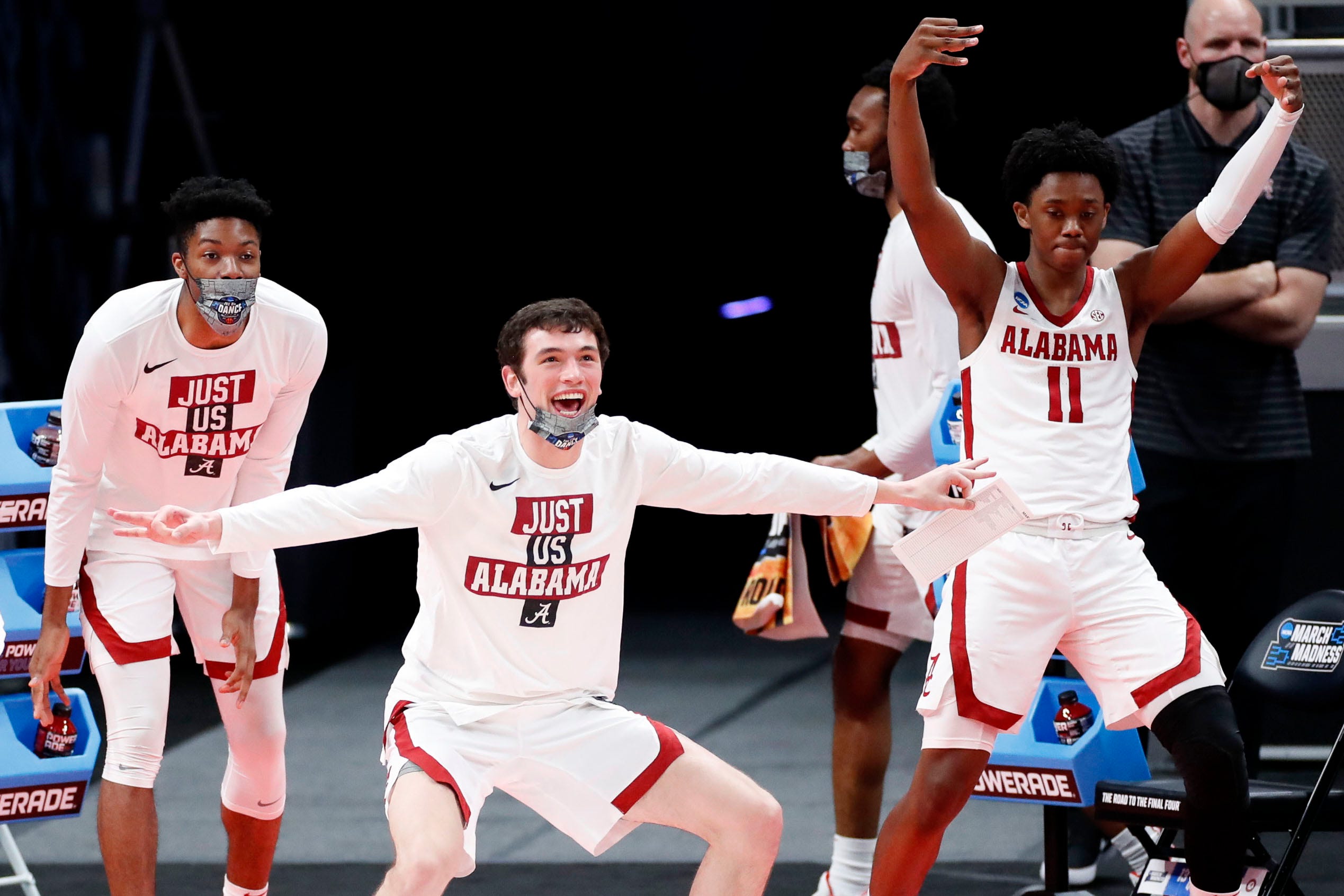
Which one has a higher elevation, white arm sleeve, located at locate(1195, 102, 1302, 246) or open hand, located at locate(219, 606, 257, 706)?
white arm sleeve, located at locate(1195, 102, 1302, 246)

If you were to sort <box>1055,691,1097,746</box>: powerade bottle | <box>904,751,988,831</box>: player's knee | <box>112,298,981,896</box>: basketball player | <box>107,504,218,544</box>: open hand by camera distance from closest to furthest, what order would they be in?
<box>107,504,218,544</box>: open hand, <box>112,298,981,896</box>: basketball player, <box>904,751,988,831</box>: player's knee, <box>1055,691,1097,746</box>: powerade bottle

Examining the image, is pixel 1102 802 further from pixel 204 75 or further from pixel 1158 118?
pixel 204 75

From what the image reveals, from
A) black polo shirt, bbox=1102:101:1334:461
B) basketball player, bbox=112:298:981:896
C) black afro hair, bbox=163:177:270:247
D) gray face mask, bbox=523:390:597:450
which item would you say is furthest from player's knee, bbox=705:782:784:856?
black polo shirt, bbox=1102:101:1334:461

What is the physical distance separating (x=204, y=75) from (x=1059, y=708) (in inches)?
271

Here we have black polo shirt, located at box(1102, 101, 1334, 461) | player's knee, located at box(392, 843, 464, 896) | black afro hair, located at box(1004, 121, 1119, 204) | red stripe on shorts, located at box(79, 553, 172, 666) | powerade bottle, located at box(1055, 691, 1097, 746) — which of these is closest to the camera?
player's knee, located at box(392, 843, 464, 896)

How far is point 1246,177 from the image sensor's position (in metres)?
3.61

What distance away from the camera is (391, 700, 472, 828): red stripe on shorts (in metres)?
Result: 3.24

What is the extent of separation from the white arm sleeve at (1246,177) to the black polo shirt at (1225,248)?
2.82 feet

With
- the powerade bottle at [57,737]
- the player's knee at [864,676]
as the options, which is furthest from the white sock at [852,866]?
the powerade bottle at [57,737]

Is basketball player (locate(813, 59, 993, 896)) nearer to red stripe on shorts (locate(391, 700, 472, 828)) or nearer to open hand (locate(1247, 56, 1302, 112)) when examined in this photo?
open hand (locate(1247, 56, 1302, 112))

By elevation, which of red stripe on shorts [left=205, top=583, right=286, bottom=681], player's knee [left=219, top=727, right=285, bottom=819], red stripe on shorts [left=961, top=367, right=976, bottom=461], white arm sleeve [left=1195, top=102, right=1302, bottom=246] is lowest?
player's knee [left=219, top=727, right=285, bottom=819]

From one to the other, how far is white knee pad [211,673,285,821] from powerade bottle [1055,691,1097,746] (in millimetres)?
1893

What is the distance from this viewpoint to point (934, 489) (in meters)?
3.48

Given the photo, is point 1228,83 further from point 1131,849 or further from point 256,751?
point 256,751
